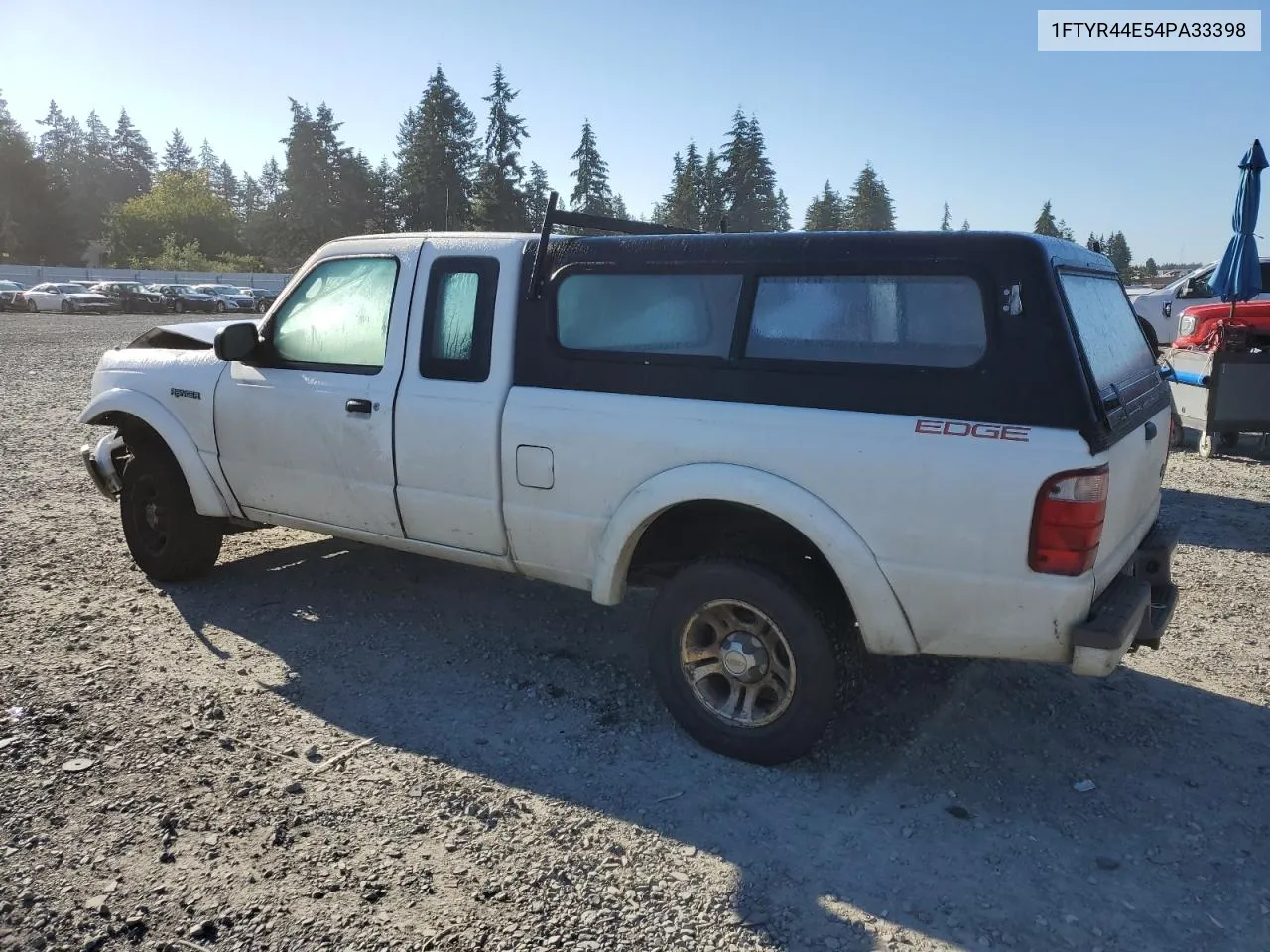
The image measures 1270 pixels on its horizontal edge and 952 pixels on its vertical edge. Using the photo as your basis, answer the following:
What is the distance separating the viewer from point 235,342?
4598mm

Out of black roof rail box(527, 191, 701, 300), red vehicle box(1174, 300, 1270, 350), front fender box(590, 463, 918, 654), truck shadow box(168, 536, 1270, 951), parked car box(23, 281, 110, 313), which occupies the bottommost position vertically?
truck shadow box(168, 536, 1270, 951)

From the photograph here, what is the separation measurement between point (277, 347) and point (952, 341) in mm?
3455

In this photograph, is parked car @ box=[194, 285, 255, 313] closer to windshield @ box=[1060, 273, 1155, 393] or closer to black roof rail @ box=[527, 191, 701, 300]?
black roof rail @ box=[527, 191, 701, 300]

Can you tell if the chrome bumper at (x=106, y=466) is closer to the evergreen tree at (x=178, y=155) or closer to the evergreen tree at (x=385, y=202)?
the evergreen tree at (x=385, y=202)

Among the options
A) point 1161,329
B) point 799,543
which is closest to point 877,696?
point 799,543

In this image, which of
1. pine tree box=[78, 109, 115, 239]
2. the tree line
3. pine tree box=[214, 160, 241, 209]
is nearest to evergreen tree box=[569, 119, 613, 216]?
the tree line

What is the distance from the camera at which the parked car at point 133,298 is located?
44.2 m

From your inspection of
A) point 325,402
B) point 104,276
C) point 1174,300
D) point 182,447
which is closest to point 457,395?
point 325,402

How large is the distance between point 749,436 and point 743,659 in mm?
871

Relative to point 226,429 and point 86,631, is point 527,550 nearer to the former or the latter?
point 226,429

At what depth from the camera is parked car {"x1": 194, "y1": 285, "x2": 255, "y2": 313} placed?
47.0m

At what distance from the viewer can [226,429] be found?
4926 mm

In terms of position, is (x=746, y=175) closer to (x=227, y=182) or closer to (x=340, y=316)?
(x=340, y=316)

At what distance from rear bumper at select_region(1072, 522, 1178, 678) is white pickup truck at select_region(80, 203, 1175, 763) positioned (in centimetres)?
1
